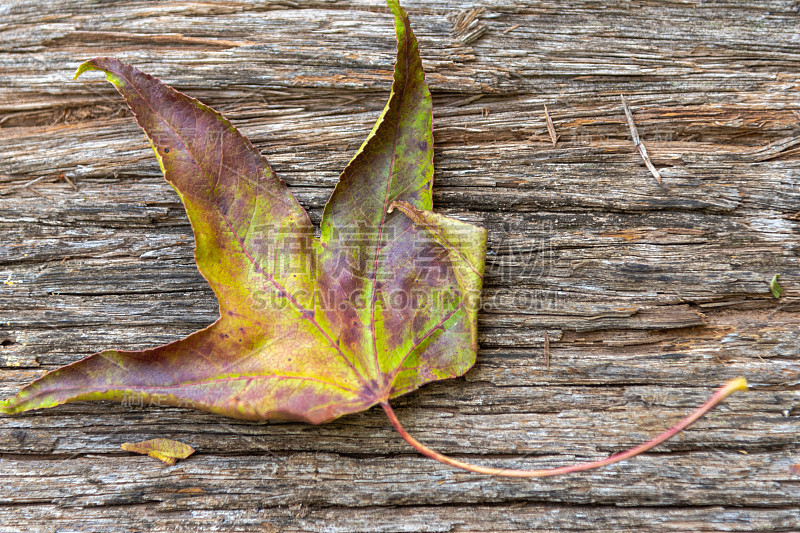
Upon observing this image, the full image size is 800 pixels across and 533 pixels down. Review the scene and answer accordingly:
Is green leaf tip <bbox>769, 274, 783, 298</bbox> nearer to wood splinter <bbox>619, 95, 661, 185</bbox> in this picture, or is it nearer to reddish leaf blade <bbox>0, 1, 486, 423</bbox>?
wood splinter <bbox>619, 95, 661, 185</bbox>

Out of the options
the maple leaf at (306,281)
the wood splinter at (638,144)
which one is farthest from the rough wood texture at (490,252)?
the maple leaf at (306,281)

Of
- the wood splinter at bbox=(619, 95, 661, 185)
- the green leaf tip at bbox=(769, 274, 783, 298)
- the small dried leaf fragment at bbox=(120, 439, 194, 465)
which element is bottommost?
the small dried leaf fragment at bbox=(120, 439, 194, 465)

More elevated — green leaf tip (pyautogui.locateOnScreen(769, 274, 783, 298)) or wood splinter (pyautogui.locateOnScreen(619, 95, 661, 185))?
wood splinter (pyautogui.locateOnScreen(619, 95, 661, 185))

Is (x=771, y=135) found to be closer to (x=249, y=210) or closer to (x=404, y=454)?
(x=404, y=454)

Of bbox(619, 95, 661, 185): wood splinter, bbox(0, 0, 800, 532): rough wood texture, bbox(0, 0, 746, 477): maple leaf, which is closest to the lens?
bbox(0, 0, 746, 477): maple leaf

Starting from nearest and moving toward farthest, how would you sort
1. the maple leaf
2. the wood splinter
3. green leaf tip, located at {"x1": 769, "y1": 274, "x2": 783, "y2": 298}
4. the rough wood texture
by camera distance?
the maple leaf
the rough wood texture
green leaf tip, located at {"x1": 769, "y1": 274, "x2": 783, "y2": 298}
the wood splinter

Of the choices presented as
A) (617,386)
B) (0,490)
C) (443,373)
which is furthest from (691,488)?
(0,490)

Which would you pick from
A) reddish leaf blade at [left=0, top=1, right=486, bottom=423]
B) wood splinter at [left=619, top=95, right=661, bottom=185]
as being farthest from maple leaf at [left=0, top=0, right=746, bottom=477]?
wood splinter at [left=619, top=95, right=661, bottom=185]
